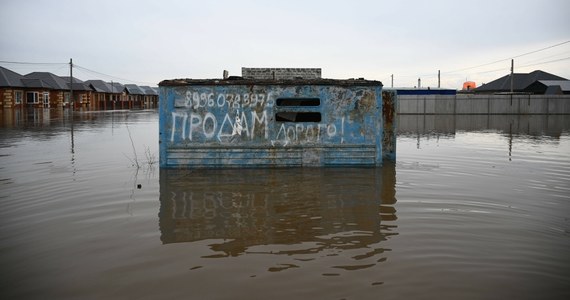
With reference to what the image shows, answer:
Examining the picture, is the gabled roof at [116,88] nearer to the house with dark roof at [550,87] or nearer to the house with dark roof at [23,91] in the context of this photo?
the house with dark roof at [23,91]

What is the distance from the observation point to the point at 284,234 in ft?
12.9

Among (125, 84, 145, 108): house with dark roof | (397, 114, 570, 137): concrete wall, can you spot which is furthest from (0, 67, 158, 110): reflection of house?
(397, 114, 570, 137): concrete wall

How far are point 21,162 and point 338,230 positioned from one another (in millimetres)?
7070

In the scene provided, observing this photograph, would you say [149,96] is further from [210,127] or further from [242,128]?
[242,128]

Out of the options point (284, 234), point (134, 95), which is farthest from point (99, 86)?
point (284, 234)

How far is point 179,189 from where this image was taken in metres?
5.89

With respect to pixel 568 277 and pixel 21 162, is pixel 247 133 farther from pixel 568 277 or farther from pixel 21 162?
pixel 568 277

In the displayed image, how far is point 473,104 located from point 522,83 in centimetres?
2523

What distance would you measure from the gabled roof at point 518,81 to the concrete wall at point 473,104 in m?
20.7

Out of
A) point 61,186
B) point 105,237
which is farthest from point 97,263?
point 61,186

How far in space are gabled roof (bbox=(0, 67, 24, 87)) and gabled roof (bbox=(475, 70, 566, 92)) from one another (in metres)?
56.2

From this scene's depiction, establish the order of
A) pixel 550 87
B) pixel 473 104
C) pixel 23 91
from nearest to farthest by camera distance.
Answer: pixel 473 104
pixel 23 91
pixel 550 87

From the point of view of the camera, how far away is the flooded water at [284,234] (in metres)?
2.84

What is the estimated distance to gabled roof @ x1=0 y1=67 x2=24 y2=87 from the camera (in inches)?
1685
